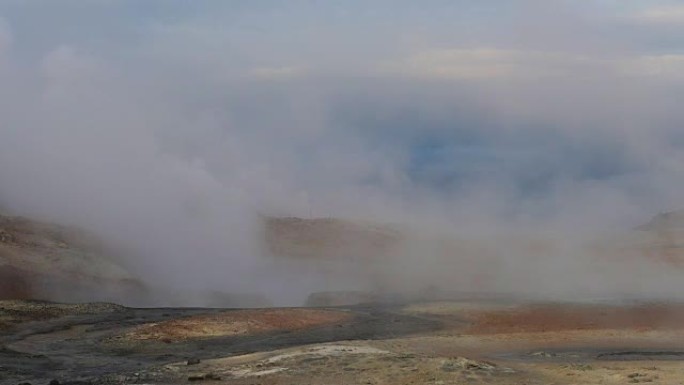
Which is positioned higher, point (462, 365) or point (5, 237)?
point (5, 237)

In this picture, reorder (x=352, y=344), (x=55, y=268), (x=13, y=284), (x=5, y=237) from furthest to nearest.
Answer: (x=5, y=237), (x=55, y=268), (x=13, y=284), (x=352, y=344)

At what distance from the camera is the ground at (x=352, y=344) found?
14.7 metres

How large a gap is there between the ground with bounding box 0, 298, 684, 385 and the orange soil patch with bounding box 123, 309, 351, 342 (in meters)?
0.03

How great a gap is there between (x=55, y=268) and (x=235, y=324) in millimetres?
13073

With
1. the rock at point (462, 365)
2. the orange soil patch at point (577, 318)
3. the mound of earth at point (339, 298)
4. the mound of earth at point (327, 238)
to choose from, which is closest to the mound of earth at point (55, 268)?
the mound of earth at point (339, 298)

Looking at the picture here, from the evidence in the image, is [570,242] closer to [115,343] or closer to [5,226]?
[5,226]

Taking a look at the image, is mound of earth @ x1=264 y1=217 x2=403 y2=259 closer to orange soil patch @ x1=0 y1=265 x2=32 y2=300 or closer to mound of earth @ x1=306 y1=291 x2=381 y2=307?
mound of earth @ x1=306 y1=291 x2=381 y2=307

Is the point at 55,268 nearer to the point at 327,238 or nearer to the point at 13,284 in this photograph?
the point at 13,284

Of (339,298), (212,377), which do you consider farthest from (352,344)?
(339,298)

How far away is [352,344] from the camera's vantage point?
17156 millimetres

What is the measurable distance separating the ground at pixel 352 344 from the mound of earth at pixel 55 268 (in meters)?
4.35

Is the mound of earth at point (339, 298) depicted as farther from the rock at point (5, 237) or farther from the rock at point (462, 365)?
the rock at point (462, 365)

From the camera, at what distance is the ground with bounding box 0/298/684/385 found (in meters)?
14.7

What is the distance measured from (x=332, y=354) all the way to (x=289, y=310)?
8075mm
